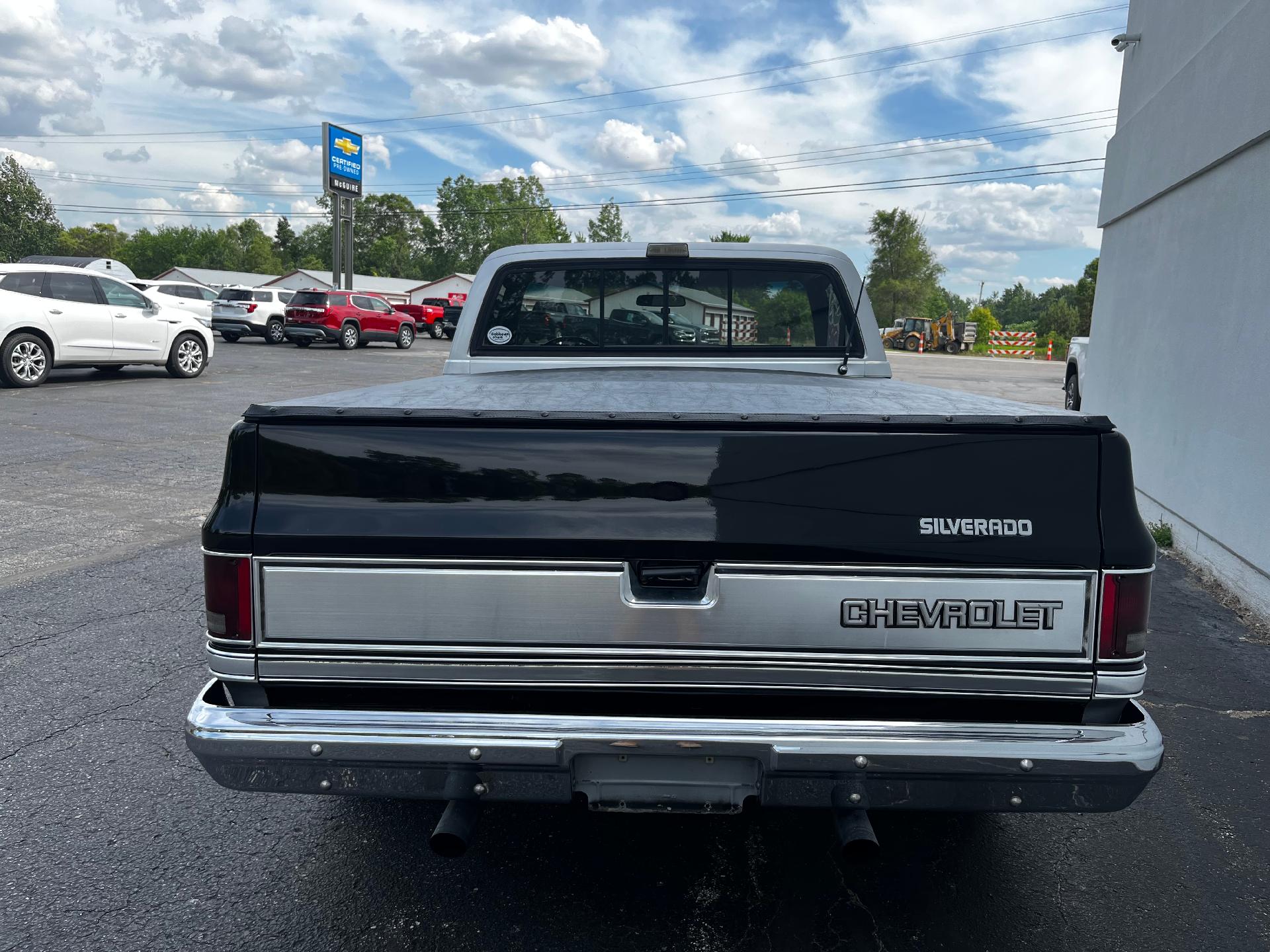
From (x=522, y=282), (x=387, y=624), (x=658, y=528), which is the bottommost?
(x=387, y=624)

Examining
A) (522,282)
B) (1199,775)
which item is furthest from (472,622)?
(1199,775)

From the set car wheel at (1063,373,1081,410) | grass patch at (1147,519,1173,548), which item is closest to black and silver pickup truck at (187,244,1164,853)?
grass patch at (1147,519,1173,548)

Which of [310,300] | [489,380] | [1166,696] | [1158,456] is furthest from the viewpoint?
[310,300]

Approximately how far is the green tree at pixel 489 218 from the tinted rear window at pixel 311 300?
8490 cm

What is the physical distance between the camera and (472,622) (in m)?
2.28

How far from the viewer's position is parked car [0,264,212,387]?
14297 mm

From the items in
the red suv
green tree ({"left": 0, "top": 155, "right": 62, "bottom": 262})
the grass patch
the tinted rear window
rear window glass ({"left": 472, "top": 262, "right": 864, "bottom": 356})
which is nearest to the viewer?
rear window glass ({"left": 472, "top": 262, "right": 864, "bottom": 356})

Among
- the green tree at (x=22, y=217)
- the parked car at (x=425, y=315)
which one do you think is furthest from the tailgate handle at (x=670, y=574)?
the green tree at (x=22, y=217)

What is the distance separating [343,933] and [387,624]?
98 cm

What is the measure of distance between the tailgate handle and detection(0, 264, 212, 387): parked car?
15.3 metres

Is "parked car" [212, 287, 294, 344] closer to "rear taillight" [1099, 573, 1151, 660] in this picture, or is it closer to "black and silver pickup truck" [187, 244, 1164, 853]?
"black and silver pickup truck" [187, 244, 1164, 853]

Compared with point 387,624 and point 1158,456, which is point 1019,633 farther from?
point 1158,456

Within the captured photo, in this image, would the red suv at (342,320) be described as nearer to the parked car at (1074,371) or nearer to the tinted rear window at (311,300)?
the tinted rear window at (311,300)

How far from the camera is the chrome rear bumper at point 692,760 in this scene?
217 centimetres
